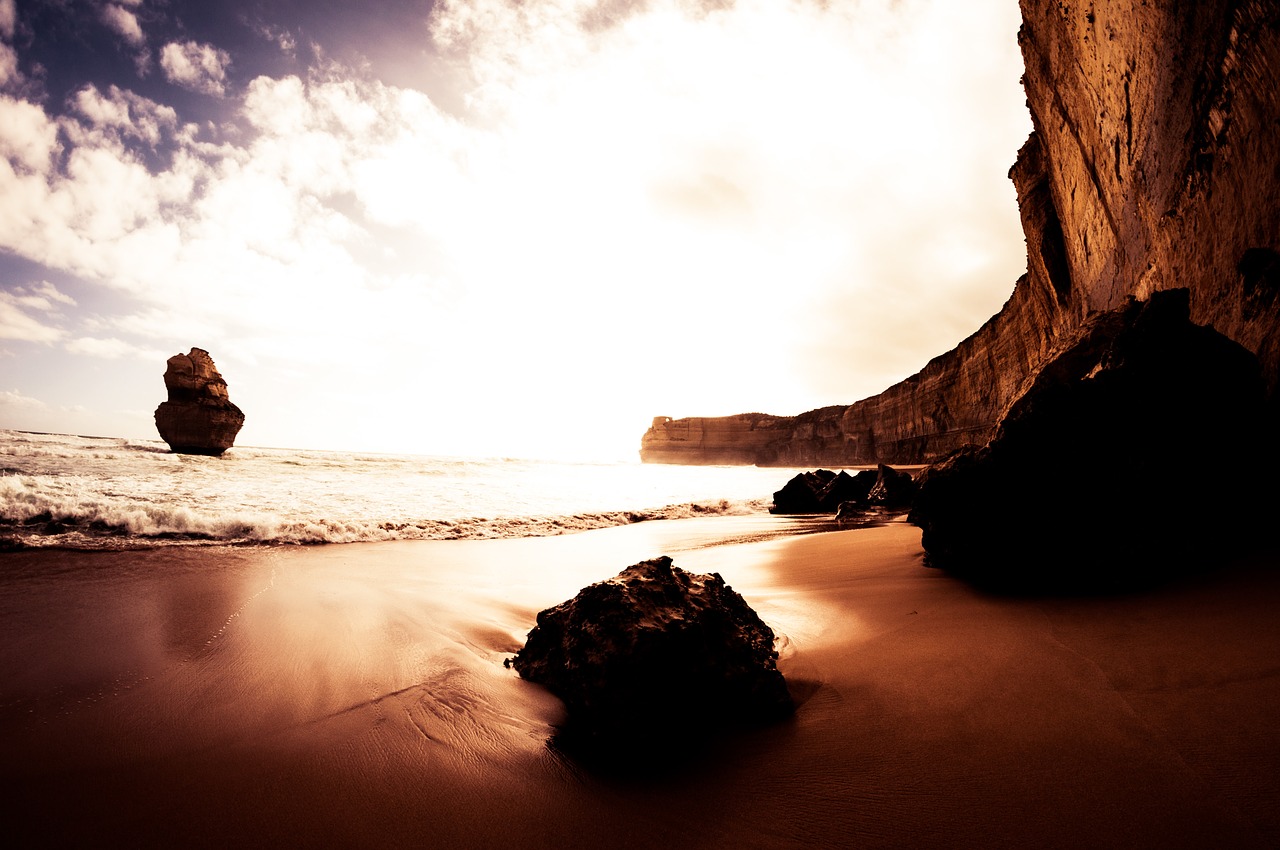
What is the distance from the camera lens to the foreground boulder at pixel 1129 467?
10.0 ft

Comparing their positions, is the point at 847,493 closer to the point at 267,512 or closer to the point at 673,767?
the point at 673,767

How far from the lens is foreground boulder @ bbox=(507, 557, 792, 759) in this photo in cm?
199

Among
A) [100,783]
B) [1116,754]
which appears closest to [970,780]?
[1116,754]

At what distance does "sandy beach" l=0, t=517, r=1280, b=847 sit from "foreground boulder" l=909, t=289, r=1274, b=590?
0.28 metres

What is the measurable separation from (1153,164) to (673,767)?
31.2 ft

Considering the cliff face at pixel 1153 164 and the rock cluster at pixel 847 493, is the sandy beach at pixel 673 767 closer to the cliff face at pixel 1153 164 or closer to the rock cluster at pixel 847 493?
the cliff face at pixel 1153 164

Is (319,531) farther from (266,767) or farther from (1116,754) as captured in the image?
(1116,754)

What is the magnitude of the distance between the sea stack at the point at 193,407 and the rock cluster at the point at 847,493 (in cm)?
3442

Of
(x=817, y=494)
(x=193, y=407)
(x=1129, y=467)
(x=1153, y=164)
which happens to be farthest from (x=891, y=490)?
(x=193, y=407)

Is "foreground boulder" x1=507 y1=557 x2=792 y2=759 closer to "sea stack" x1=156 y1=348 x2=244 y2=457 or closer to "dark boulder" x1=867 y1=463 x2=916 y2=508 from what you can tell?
"dark boulder" x1=867 y1=463 x2=916 y2=508

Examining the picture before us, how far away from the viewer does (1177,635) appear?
2256 millimetres

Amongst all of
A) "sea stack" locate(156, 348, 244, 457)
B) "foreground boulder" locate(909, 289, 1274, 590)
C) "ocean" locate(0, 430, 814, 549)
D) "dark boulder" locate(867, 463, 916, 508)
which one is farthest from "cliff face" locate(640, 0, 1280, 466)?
"sea stack" locate(156, 348, 244, 457)

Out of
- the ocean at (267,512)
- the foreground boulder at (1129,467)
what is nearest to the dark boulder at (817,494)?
the ocean at (267,512)

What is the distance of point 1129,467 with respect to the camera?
10.4 ft
